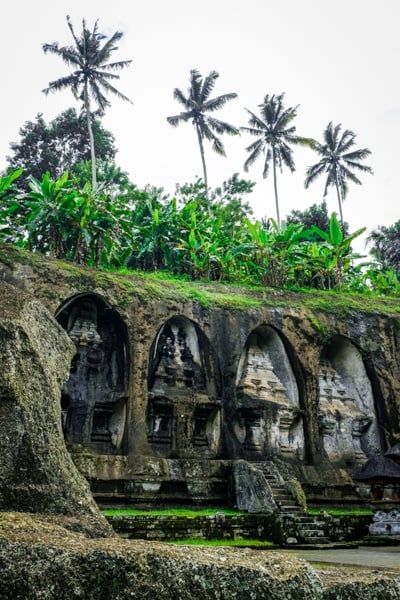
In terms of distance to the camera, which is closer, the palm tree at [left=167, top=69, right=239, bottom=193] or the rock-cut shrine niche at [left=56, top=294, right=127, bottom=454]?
the rock-cut shrine niche at [left=56, top=294, right=127, bottom=454]

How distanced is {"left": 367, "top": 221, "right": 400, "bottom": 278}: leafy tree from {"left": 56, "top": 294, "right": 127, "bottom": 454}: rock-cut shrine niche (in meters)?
20.4

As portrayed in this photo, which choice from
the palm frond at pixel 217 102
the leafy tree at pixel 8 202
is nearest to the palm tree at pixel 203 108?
the palm frond at pixel 217 102

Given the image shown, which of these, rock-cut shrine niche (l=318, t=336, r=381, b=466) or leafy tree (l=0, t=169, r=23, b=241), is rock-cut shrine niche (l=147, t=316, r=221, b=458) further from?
leafy tree (l=0, t=169, r=23, b=241)

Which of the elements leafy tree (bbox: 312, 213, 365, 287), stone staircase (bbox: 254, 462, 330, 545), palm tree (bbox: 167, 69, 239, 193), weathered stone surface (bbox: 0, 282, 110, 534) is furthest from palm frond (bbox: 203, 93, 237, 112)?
weathered stone surface (bbox: 0, 282, 110, 534)

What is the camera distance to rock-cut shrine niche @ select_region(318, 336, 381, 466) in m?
21.4

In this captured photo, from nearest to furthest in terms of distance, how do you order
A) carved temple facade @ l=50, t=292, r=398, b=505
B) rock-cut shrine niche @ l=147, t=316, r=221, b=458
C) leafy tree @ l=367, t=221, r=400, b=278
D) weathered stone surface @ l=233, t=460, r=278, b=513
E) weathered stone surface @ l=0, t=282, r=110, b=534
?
1. weathered stone surface @ l=0, t=282, r=110, b=534
2. weathered stone surface @ l=233, t=460, r=278, b=513
3. carved temple facade @ l=50, t=292, r=398, b=505
4. rock-cut shrine niche @ l=147, t=316, r=221, b=458
5. leafy tree @ l=367, t=221, r=400, b=278

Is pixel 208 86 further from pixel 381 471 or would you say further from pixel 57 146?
pixel 381 471

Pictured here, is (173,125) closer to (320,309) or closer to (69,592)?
(320,309)

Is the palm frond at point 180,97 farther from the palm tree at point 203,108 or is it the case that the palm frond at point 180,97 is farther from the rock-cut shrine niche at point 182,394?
the rock-cut shrine niche at point 182,394

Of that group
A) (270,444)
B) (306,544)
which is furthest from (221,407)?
(306,544)

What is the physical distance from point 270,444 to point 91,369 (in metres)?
6.23

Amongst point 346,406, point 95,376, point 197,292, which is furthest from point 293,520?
point 346,406

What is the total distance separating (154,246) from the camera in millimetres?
26484

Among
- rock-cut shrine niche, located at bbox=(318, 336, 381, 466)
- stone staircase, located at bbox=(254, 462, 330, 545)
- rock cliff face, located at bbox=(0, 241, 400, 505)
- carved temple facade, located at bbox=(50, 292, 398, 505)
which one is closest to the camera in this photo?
stone staircase, located at bbox=(254, 462, 330, 545)
